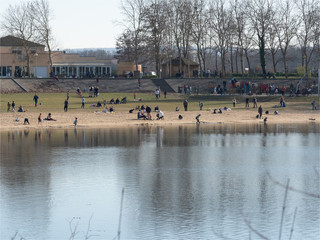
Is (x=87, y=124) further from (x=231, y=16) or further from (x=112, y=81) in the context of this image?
(x=231, y=16)

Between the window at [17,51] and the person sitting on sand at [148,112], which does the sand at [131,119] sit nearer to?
the person sitting on sand at [148,112]

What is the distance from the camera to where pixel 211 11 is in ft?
348

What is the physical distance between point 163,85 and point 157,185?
62.0 meters

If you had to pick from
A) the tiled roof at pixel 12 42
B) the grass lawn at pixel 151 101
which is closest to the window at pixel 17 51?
the tiled roof at pixel 12 42

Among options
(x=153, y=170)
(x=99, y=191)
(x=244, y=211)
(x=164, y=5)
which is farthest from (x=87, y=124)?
(x=164, y=5)

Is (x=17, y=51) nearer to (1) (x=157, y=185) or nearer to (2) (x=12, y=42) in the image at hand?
(2) (x=12, y=42)

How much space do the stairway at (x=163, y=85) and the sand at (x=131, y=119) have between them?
2255 centimetres

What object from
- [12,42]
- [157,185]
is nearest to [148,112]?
[157,185]

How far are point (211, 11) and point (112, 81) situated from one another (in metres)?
25.7

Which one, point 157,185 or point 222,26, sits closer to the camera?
point 157,185

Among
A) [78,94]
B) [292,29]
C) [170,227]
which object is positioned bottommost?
[170,227]

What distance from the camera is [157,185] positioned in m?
29.3

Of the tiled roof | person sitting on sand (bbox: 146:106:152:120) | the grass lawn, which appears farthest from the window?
person sitting on sand (bbox: 146:106:152:120)

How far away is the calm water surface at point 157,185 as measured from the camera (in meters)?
21.9
